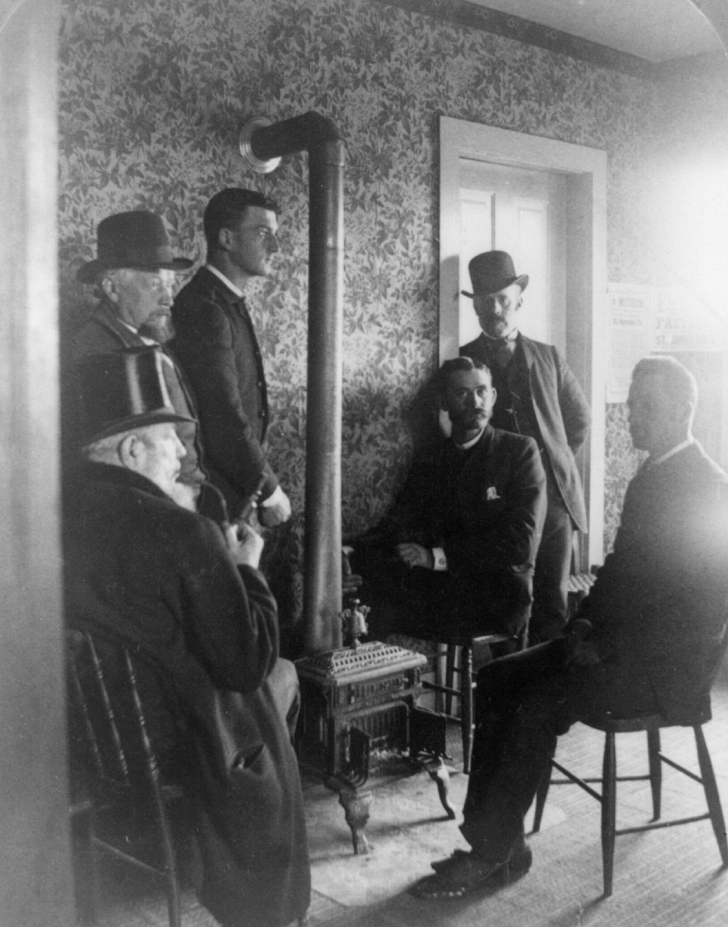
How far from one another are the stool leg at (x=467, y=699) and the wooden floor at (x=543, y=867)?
10 centimetres

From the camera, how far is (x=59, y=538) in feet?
5.05

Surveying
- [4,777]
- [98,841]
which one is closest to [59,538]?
[4,777]

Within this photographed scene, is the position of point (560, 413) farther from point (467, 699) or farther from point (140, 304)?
point (140, 304)

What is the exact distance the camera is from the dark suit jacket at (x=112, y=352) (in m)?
1.54

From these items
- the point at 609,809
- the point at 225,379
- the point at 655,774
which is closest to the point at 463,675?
the point at 609,809

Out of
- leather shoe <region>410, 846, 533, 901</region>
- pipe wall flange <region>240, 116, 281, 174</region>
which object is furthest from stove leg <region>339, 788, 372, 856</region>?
pipe wall flange <region>240, 116, 281, 174</region>

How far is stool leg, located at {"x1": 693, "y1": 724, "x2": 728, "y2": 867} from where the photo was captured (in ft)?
7.16

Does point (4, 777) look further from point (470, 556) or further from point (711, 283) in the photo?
point (711, 283)

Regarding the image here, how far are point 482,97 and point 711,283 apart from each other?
0.64 m

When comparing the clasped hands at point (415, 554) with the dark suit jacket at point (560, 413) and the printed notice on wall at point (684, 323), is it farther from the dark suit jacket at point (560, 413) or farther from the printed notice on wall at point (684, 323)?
the printed notice on wall at point (684, 323)

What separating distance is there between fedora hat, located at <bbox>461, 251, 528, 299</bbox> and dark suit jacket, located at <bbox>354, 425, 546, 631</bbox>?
0.31 meters

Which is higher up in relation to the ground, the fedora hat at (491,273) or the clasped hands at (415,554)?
the fedora hat at (491,273)

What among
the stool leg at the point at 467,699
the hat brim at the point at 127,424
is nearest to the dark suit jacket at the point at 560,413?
the stool leg at the point at 467,699

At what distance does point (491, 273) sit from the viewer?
81.4 inches
